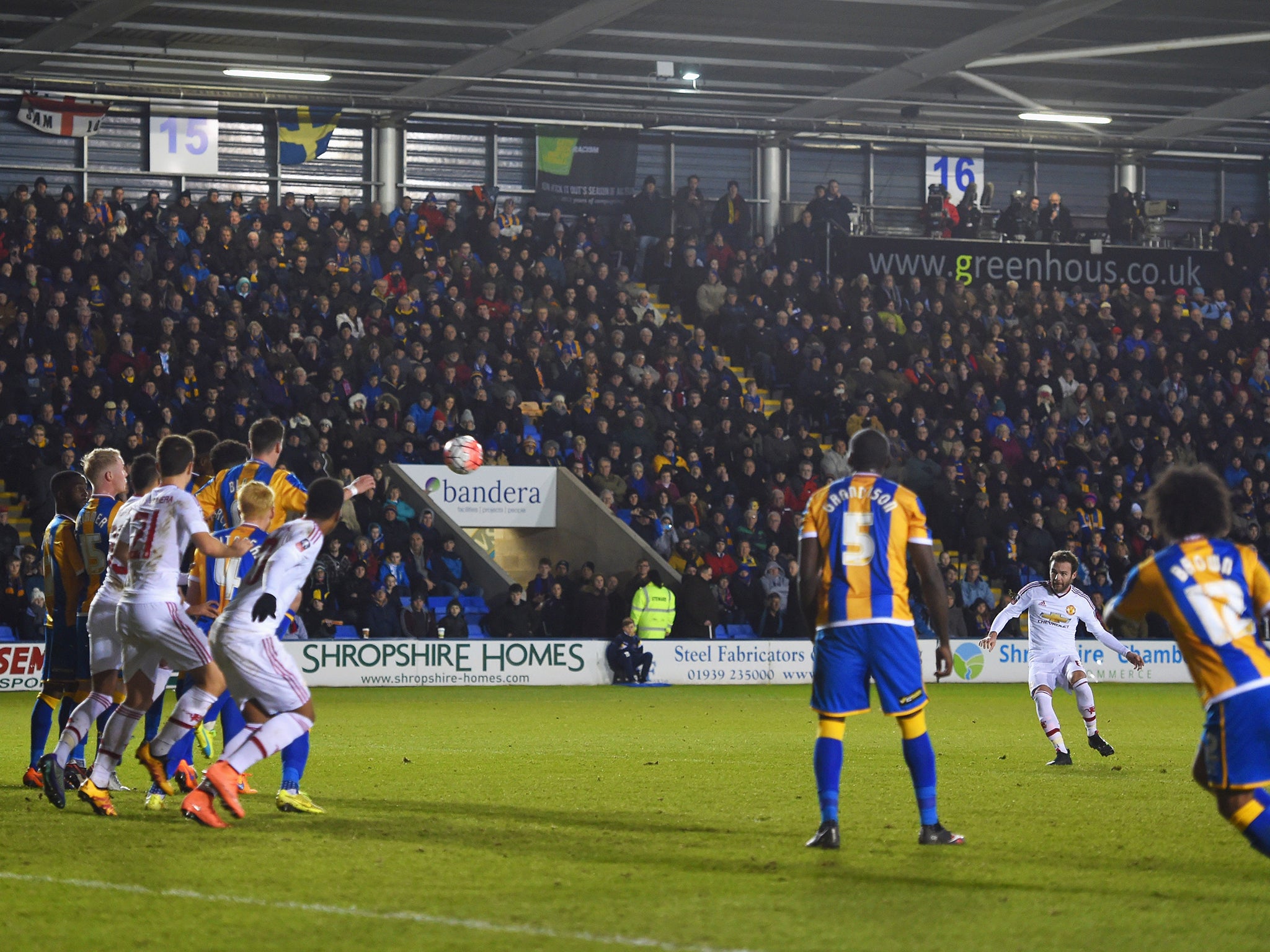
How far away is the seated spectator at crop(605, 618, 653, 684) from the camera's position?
23.7 meters

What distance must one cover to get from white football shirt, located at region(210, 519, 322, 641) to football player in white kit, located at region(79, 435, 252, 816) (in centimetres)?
35

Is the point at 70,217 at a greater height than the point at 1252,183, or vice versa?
the point at 1252,183

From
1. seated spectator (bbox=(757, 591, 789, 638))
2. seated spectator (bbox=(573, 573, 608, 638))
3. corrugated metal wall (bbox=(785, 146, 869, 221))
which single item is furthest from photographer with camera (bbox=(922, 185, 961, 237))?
seated spectator (bbox=(573, 573, 608, 638))

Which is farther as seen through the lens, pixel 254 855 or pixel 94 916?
pixel 254 855

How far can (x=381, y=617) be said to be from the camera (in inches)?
899

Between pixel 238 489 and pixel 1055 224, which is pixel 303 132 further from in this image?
pixel 238 489

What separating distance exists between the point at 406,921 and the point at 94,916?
4.07 ft

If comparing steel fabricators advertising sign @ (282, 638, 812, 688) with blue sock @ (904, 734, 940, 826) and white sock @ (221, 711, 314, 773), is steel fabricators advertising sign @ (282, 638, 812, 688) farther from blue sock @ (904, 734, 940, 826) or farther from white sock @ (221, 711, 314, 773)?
blue sock @ (904, 734, 940, 826)

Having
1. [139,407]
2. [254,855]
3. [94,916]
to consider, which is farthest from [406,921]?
[139,407]

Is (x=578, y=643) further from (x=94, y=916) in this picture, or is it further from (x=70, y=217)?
(x=94, y=916)

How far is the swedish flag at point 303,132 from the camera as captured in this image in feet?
104

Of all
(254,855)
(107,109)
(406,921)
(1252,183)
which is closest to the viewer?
(406,921)

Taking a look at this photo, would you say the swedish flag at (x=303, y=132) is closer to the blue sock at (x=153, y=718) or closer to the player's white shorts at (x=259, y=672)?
the blue sock at (x=153, y=718)

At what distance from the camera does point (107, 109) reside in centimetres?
3045
